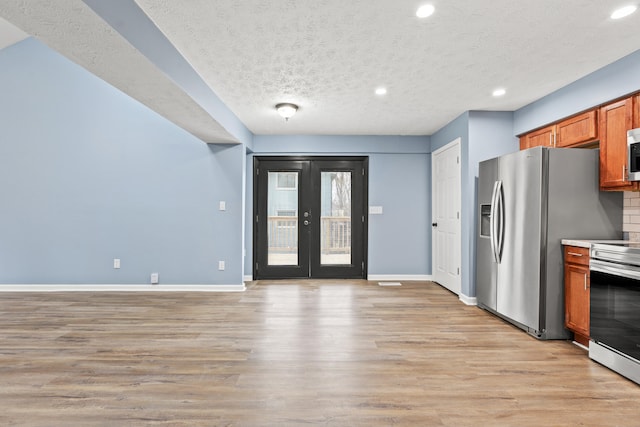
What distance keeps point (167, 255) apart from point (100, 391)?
3182 mm

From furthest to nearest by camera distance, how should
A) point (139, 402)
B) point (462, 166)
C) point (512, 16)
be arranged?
point (462, 166), point (512, 16), point (139, 402)

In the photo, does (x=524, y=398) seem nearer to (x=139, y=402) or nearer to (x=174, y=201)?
(x=139, y=402)

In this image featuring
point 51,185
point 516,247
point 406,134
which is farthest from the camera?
point 406,134

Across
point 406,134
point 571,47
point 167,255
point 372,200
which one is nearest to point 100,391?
point 167,255

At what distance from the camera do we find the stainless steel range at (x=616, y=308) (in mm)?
2434

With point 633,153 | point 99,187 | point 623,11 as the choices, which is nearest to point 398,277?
point 633,153

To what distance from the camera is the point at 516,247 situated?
11.5 ft

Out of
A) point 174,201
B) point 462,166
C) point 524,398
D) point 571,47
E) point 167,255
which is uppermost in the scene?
point 571,47

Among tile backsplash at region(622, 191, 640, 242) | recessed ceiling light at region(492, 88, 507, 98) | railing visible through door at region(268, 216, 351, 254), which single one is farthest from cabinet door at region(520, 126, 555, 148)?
railing visible through door at region(268, 216, 351, 254)

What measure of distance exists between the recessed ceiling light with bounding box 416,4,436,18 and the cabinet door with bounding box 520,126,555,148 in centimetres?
240

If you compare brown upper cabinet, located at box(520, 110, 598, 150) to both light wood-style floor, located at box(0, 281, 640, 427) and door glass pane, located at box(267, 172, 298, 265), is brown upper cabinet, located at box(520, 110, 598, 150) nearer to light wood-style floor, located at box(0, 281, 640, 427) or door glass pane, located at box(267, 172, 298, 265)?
light wood-style floor, located at box(0, 281, 640, 427)

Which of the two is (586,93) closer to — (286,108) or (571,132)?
(571,132)

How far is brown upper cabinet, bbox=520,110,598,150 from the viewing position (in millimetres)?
3346

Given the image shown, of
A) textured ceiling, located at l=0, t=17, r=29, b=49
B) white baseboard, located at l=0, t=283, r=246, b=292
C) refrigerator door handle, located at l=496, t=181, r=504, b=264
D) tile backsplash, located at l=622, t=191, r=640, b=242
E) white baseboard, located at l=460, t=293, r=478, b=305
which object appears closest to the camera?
tile backsplash, located at l=622, t=191, r=640, b=242
